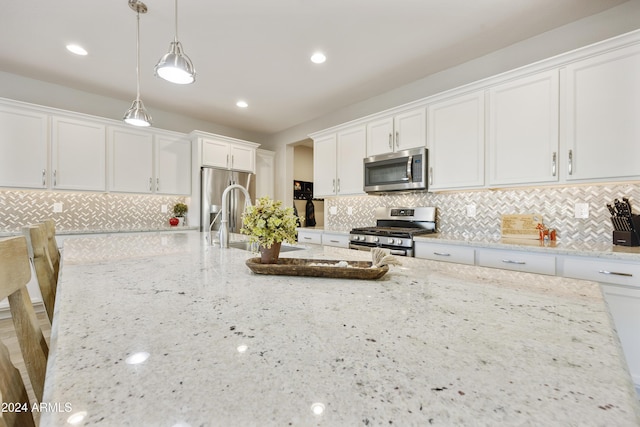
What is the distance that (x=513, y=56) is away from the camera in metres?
→ 2.68

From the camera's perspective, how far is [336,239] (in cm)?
358

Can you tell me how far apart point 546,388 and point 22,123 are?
4646 millimetres

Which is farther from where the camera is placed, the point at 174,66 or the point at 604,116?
the point at 604,116

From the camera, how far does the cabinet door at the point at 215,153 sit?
4.29 metres

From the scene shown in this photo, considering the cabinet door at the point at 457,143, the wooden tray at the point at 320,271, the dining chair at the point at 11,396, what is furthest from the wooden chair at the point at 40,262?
the cabinet door at the point at 457,143

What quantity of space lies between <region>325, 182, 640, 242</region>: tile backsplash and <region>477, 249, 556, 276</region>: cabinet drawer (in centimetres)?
48

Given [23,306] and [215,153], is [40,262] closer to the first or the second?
[23,306]

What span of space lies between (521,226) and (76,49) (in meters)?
4.44

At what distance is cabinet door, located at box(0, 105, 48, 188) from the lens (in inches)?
118

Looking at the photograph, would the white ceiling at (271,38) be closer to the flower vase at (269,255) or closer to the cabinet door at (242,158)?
the cabinet door at (242,158)

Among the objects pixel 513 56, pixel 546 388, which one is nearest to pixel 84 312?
pixel 546 388

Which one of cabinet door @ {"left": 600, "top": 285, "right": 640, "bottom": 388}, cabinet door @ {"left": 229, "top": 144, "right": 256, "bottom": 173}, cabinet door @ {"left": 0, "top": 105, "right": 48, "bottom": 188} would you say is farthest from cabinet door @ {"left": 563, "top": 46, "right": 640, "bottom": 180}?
cabinet door @ {"left": 0, "top": 105, "right": 48, "bottom": 188}

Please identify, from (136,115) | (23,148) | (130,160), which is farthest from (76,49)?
(130,160)

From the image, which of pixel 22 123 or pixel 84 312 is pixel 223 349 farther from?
pixel 22 123
